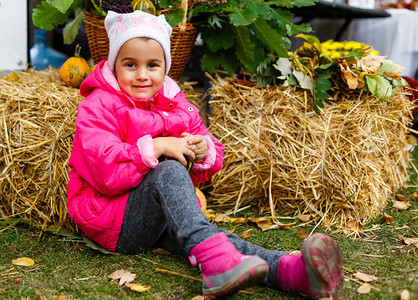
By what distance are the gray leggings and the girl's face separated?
1.29 feet

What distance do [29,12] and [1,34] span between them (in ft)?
1.42

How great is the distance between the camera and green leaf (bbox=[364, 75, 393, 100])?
257 cm

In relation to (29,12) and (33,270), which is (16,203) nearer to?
(33,270)

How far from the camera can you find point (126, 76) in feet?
Result: 6.26

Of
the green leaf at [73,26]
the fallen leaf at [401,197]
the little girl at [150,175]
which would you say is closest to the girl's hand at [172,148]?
the little girl at [150,175]

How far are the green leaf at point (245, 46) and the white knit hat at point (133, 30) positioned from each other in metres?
0.75

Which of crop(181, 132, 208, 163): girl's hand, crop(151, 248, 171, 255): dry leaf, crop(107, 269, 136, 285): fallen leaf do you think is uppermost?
crop(181, 132, 208, 163): girl's hand

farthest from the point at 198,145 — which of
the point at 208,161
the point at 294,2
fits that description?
the point at 294,2

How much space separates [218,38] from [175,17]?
0.36 metres

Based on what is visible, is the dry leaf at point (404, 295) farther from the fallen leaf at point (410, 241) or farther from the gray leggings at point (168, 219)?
the fallen leaf at point (410, 241)

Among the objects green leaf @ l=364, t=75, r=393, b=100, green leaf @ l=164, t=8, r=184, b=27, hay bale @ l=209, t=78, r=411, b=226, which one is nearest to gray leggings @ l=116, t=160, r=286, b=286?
hay bale @ l=209, t=78, r=411, b=226

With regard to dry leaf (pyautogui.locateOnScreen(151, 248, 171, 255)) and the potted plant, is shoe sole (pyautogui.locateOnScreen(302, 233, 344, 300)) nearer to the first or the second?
dry leaf (pyautogui.locateOnScreen(151, 248, 171, 255))

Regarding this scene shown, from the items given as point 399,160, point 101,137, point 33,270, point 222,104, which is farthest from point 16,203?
point 399,160

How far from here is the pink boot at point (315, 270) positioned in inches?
57.2
